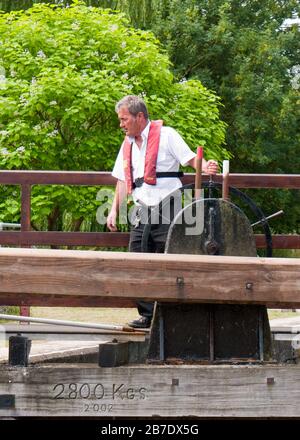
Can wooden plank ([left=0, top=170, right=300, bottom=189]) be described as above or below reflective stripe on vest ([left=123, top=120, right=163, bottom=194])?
above

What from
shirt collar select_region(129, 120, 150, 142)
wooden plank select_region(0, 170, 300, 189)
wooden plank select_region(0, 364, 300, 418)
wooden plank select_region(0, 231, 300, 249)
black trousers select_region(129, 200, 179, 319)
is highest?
wooden plank select_region(0, 170, 300, 189)

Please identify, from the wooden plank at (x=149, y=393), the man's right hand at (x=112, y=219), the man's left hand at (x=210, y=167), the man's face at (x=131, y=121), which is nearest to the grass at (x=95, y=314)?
the man's right hand at (x=112, y=219)

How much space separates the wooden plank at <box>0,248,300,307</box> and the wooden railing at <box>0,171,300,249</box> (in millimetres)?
4114

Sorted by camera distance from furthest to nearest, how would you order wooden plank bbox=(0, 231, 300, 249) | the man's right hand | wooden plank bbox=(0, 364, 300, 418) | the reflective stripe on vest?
wooden plank bbox=(0, 231, 300, 249)
the man's right hand
the reflective stripe on vest
wooden plank bbox=(0, 364, 300, 418)

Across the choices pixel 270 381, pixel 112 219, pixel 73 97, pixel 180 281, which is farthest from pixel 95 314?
pixel 73 97

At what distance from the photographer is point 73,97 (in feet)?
72.6

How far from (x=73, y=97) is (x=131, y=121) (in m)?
15.8

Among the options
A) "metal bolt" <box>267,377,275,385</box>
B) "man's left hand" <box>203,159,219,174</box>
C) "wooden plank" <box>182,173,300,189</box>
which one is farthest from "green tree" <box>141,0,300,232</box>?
"metal bolt" <box>267,377,275,385</box>

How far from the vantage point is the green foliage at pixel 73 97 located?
22.1 m

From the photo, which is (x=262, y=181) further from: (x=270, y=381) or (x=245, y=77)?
(x=245, y=77)

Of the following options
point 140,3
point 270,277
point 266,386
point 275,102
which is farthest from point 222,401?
point 275,102

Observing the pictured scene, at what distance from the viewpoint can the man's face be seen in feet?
21.3

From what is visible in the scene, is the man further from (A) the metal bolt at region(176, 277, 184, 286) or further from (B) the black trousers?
(A) the metal bolt at region(176, 277, 184, 286)

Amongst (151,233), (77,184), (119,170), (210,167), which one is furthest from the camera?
(77,184)
